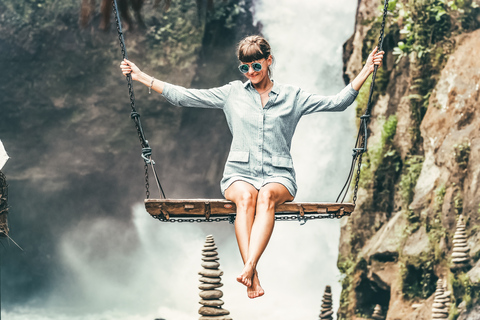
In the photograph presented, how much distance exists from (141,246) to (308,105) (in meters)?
11.3

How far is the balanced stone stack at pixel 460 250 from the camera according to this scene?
30.0 feet

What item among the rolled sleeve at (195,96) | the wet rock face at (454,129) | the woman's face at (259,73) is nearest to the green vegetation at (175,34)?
the wet rock face at (454,129)

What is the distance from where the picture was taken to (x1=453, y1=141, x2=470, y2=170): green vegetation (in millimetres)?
9570

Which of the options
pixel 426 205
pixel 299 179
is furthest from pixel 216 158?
pixel 426 205

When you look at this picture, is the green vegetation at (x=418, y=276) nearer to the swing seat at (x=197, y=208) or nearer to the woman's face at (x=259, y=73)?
the swing seat at (x=197, y=208)

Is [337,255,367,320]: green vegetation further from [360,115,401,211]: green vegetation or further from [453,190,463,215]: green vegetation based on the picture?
[453,190,463,215]: green vegetation

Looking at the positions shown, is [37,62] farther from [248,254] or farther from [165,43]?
[248,254]

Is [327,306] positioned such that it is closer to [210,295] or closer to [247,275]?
[210,295]

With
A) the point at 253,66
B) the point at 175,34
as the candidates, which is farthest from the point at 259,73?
the point at 175,34

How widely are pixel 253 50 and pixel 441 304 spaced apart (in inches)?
217

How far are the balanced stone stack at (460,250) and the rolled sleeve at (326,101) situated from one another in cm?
474

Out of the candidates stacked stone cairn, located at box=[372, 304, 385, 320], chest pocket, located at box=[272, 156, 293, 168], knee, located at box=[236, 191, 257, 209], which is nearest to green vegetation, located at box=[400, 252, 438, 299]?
stacked stone cairn, located at box=[372, 304, 385, 320]

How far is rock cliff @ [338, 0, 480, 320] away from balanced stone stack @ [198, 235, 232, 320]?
9.67ft

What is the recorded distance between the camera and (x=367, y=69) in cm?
509
